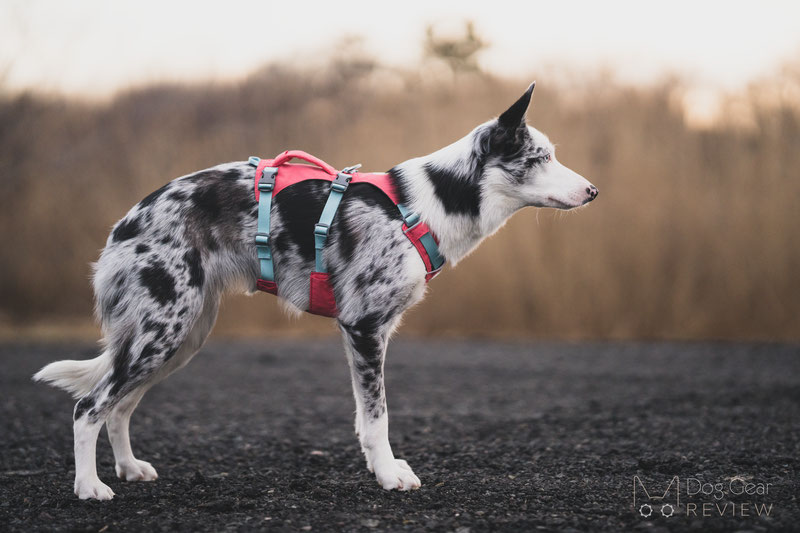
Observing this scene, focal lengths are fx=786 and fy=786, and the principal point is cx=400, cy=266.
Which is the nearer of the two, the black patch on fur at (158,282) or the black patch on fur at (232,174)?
the black patch on fur at (158,282)

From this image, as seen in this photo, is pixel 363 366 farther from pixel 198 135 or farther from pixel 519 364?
pixel 198 135

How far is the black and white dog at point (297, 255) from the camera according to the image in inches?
149

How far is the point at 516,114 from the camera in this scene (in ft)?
12.8

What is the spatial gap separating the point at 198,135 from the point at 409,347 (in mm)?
5268

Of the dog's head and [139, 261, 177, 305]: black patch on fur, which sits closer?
[139, 261, 177, 305]: black patch on fur

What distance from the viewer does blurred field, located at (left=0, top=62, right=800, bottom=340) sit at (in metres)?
10.2

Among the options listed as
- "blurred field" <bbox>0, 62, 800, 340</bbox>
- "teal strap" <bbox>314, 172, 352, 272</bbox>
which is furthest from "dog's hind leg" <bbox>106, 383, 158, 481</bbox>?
"blurred field" <bbox>0, 62, 800, 340</bbox>

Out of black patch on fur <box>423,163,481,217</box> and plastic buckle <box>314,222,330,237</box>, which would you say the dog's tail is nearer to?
plastic buckle <box>314,222,330,237</box>

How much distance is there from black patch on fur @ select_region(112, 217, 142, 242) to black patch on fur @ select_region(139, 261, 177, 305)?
22 cm

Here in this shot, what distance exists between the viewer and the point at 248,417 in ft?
20.2

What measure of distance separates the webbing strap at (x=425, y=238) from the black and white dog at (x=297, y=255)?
40 mm

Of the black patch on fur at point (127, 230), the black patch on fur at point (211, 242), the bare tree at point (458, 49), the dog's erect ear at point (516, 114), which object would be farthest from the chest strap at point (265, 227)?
the bare tree at point (458, 49)

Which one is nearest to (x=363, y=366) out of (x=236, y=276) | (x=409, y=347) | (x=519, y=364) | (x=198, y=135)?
(x=236, y=276)

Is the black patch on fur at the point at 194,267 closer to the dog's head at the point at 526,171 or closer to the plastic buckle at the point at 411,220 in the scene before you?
the plastic buckle at the point at 411,220
